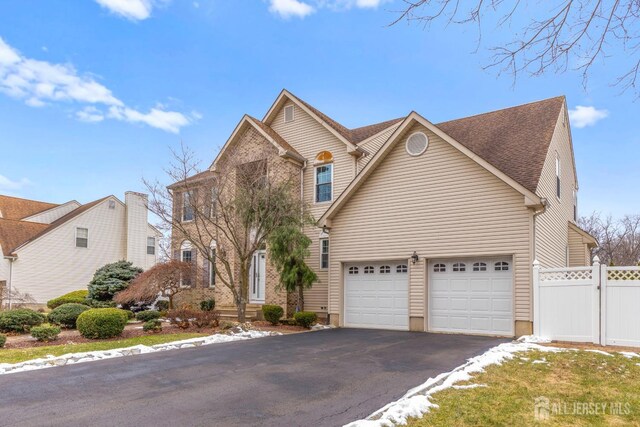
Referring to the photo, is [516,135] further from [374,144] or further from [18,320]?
[18,320]

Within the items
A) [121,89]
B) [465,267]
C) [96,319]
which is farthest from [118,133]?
[465,267]

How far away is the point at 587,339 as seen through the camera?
1025 cm

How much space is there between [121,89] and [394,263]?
15.7 meters

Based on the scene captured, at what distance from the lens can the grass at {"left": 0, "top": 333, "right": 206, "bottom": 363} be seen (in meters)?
9.39

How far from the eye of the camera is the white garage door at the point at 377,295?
567 inches

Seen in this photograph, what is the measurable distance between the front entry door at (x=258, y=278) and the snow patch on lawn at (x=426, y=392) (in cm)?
1147

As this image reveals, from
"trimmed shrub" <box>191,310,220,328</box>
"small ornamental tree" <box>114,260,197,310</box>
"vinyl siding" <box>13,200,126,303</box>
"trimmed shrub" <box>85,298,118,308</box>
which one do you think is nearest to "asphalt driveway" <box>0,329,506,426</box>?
"trimmed shrub" <box>191,310,220,328</box>

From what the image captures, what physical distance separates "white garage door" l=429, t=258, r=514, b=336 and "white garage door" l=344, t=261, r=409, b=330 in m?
1.04

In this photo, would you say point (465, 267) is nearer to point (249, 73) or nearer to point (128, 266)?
point (249, 73)

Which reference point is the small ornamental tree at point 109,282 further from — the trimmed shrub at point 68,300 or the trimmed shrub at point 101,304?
the trimmed shrub at point 68,300

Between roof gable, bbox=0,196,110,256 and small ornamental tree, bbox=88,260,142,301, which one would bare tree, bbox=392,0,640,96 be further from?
roof gable, bbox=0,196,110,256

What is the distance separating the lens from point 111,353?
31.6 ft

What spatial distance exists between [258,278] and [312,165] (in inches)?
216

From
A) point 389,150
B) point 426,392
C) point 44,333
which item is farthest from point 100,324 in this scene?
point 389,150
